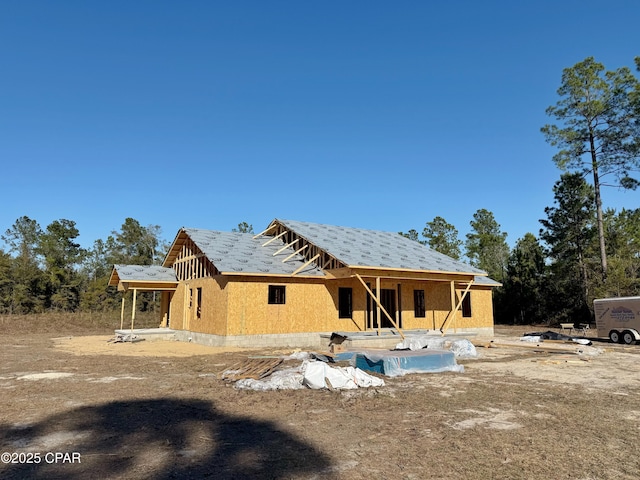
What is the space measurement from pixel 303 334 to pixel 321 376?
973cm

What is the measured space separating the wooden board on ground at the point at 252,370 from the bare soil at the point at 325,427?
32 cm

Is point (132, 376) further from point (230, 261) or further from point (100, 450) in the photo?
point (230, 261)

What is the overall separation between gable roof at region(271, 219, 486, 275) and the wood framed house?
8 cm

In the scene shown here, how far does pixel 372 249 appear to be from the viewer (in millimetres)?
20375

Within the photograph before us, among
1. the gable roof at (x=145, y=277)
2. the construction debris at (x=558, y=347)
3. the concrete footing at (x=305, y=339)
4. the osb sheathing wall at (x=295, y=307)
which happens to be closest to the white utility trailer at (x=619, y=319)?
the construction debris at (x=558, y=347)

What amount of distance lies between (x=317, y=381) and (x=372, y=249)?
1256 centimetres

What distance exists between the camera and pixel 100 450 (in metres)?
4.85

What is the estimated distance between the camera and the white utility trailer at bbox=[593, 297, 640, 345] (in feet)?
57.4

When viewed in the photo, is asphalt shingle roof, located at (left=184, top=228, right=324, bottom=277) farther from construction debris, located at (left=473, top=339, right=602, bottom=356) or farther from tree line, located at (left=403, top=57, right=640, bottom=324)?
tree line, located at (left=403, top=57, right=640, bottom=324)

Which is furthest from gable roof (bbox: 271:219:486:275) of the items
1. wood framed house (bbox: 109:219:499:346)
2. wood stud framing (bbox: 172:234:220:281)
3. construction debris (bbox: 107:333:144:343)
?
construction debris (bbox: 107:333:144:343)

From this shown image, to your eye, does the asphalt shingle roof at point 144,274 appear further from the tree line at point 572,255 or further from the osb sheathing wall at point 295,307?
the tree line at point 572,255

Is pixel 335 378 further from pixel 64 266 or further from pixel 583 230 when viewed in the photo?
pixel 64 266

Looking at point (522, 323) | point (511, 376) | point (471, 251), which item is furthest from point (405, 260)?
point (471, 251)

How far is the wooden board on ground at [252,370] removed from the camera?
919 cm
